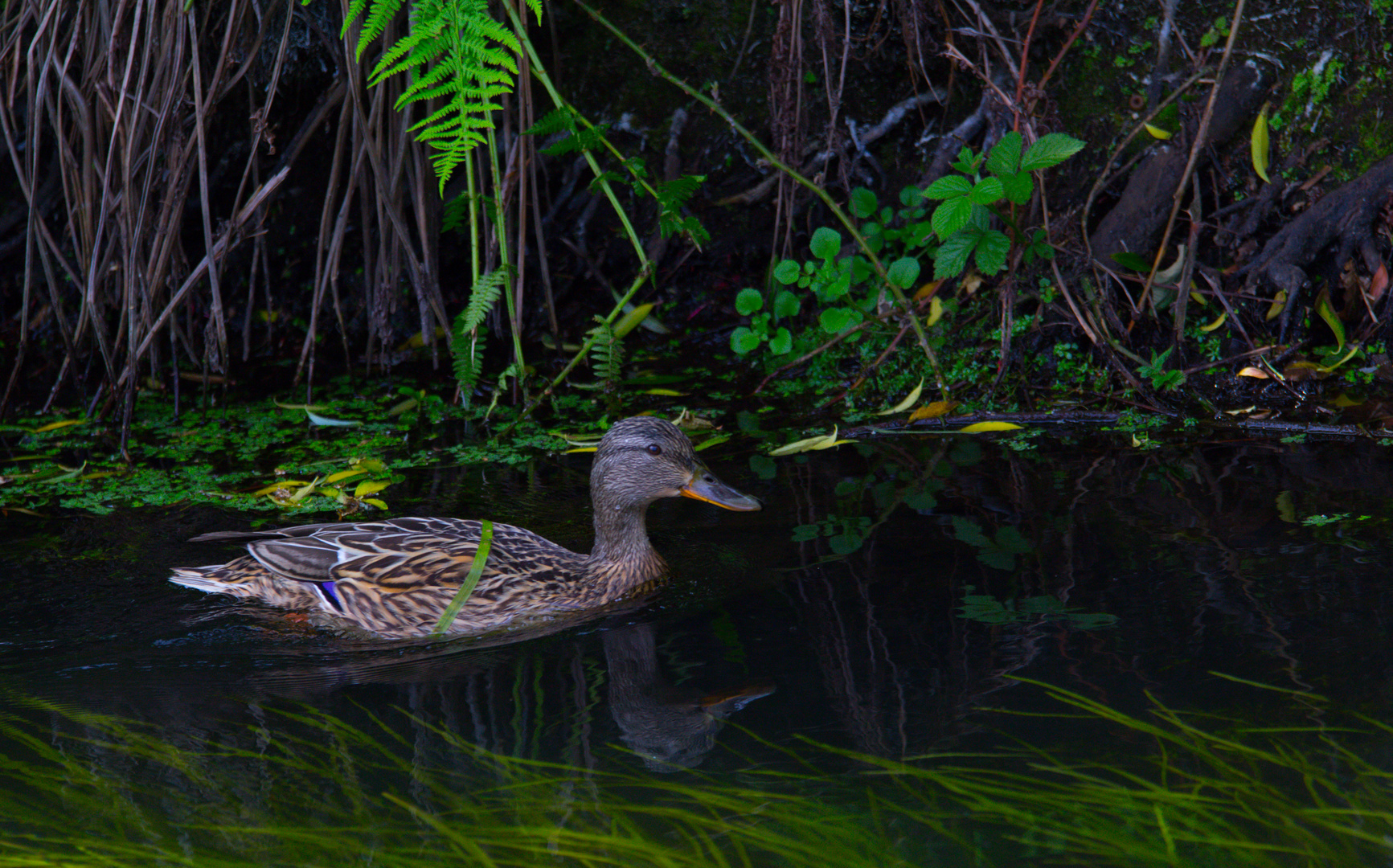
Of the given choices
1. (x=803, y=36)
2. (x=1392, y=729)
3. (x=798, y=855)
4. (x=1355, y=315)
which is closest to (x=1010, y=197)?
(x=1355, y=315)

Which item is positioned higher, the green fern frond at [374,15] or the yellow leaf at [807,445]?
the green fern frond at [374,15]

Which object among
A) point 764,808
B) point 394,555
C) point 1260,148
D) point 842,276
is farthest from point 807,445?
point 1260,148

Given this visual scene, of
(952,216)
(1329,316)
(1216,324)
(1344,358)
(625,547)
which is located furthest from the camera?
(1216,324)

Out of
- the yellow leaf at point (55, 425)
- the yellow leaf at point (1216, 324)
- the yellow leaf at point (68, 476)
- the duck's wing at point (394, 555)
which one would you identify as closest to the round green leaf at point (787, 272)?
the yellow leaf at point (1216, 324)

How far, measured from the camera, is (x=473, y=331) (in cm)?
544

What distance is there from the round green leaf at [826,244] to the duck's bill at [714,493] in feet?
7.62

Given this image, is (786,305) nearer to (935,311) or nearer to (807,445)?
(935,311)

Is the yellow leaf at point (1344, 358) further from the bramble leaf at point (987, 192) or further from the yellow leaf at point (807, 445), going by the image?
the yellow leaf at point (807, 445)

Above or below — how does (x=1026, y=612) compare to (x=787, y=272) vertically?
below

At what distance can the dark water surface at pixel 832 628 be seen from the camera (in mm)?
2803

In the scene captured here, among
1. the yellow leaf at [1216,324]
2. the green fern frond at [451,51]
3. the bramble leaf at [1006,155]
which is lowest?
the yellow leaf at [1216,324]

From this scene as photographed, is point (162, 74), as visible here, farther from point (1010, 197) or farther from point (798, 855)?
point (798, 855)

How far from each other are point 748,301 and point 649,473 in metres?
2.45

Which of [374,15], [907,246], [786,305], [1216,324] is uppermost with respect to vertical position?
[374,15]
